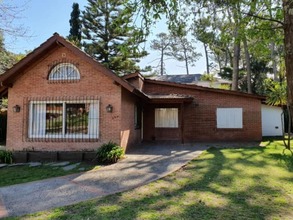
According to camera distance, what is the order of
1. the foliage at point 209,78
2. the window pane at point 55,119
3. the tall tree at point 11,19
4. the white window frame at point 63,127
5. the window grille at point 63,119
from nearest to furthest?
the tall tree at point 11,19 < the white window frame at point 63,127 < the window grille at point 63,119 < the window pane at point 55,119 < the foliage at point 209,78

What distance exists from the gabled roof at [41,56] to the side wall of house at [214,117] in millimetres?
6198

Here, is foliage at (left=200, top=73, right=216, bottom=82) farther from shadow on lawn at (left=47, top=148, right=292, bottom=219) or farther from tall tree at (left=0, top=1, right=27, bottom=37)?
tall tree at (left=0, top=1, right=27, bottom=37)

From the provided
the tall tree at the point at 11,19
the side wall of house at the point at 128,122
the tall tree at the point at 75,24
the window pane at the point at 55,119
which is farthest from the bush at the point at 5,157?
the tall tree at the point at 75,24

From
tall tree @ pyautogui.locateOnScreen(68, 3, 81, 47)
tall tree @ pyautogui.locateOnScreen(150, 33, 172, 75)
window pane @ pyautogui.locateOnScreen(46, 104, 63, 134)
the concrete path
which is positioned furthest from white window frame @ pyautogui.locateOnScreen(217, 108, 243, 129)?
tall tree @ pyautogui.locateOnScreen(150, 33, 172, 75)

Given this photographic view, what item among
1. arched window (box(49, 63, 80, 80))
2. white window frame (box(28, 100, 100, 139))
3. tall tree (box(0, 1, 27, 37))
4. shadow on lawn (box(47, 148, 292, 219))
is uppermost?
tall tree (box(0, 1, 27, 37))

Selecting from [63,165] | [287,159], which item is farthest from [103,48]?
[287,159]

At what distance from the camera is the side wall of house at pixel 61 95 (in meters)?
12.3

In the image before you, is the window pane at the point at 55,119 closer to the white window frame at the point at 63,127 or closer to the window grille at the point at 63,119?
the window grille at the point at 63,119

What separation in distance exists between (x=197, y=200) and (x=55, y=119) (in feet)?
28.5

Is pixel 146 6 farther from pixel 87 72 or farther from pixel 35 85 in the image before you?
pixel 35 85

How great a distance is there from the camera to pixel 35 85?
1307 cm

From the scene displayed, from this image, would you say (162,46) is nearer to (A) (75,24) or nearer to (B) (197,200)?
(A) (75,24)

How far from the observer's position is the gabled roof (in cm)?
1195

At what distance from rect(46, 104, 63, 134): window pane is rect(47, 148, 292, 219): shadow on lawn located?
21.6 ft
